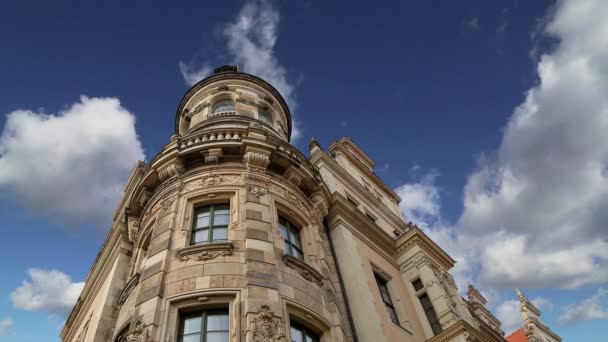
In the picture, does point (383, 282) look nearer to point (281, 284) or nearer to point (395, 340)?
point (395, 340)

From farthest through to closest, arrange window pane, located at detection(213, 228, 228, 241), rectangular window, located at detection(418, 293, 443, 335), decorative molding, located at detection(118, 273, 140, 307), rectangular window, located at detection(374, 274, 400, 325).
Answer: rectangular window, located at detection(418, 293, 443, 335)
rectangular window, located at detection(374, 274, 400, 325)
window pane, located at detection(213, 228, 228, 241)
decorative molding, located at detection(118, 273, 140, 307)

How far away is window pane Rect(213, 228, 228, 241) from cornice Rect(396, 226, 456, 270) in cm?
1115

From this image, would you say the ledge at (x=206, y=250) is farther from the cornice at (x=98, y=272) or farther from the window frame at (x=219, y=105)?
the window frame at (x=219, y=105)

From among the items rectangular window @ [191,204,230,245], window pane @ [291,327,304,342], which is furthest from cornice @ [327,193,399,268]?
window pane @ [291,327,304,342]

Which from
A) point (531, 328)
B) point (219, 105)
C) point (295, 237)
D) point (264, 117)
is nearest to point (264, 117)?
point (264, 117)

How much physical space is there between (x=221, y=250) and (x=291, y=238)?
134 inches

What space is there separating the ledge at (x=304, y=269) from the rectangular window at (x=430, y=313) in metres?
7.32

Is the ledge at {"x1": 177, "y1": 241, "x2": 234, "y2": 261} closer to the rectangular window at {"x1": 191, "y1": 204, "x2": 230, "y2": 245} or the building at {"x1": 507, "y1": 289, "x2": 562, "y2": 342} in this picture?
the rectangular window at {"x1": 191, "y1": 204, "x2": 230, "y2": 245}

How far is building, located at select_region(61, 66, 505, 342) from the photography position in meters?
12.2

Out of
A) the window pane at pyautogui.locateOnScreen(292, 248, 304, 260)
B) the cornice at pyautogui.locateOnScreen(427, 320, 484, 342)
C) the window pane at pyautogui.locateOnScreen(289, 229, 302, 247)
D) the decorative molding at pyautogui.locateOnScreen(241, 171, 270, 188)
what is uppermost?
the decorative molding at pyautogui.locateOnScreen(241, 171, 270, 188)

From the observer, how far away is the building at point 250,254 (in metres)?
12.2

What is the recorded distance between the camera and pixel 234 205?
50.6 ft

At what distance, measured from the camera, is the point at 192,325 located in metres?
11.8

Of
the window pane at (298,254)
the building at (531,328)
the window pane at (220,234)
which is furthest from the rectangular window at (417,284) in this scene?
the building at (531,328)
